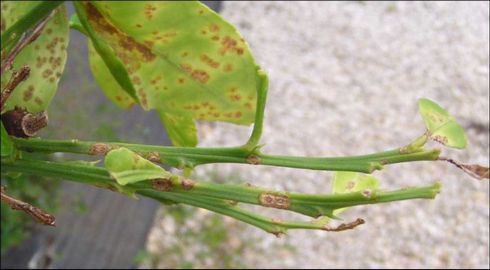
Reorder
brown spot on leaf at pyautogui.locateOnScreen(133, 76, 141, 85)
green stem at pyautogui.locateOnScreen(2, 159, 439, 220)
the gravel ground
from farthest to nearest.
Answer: the gravel ground, brown spot on leaf at pyautogui.locateOnScreen(133, 76, 141, 85), green stem at pyautogui.locateOnScreen(2, 159, 439, 220)

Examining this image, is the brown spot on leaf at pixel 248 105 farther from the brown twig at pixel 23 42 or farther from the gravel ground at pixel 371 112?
the gravel ground at pixel 371 112

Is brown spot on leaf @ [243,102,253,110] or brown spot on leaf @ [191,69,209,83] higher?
brown spot on leaf @ [191,69,209,83]

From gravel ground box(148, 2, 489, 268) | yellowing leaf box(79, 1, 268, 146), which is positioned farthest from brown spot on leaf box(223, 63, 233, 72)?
gravel ground box(148, 2, 489, 268)

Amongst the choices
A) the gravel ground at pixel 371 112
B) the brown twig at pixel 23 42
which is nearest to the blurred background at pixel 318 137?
the gravel ground at pixel 371 112

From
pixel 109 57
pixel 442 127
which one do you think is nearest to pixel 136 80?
pixel 109 57

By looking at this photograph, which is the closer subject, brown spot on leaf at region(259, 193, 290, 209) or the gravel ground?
brown spot on leaf at region(259, 193, 290, 209)

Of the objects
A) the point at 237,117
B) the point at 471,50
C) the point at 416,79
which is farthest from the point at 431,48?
the point at 237,117

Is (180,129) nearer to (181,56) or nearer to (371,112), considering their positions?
(181,56)

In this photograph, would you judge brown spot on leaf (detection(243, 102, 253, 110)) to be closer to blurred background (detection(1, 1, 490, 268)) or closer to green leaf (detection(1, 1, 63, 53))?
green leaf (detection(1, 1, 63, 53))

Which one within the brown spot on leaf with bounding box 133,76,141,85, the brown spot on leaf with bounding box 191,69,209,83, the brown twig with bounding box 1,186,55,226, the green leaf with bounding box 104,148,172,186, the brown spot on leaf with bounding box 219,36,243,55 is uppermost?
the brown spot on leaf with bounding box 219,36,243,55
